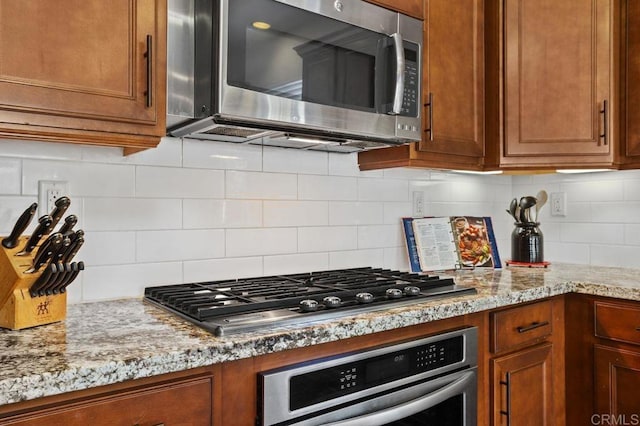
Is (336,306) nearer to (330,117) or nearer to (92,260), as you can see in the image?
(330,117)

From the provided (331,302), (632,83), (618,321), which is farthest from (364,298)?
(632,83)

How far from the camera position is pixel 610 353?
1726mm

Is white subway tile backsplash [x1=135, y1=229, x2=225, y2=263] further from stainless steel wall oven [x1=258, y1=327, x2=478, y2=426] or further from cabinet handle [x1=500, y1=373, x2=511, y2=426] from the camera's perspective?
cabinet handle [x1=500, y1=373, x2=511, y2=426]

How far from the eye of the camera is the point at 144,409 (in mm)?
922

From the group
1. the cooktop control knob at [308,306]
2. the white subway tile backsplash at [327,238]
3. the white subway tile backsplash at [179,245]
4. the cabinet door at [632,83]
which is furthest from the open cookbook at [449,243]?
the cooktop control knob at [308,306]

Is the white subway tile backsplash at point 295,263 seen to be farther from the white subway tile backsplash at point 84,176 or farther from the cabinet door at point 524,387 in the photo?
the cabinet door at point 524,387

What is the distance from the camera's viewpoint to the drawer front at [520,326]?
1.56 metres

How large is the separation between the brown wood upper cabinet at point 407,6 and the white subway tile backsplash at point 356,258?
3.04 ft

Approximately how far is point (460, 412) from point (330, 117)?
956 millimetres

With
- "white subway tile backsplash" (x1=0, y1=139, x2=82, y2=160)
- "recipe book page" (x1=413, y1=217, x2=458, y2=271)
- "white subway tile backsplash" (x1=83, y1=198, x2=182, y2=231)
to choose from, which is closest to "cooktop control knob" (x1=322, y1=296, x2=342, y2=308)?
"white subway tile backsplash" (x1=83, y1=198, x2=182, y2=231)

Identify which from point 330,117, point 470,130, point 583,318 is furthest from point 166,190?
point 583,318

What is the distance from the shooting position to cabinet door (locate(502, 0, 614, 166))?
6.52 ft

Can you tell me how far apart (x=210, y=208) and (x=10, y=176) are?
0.58m

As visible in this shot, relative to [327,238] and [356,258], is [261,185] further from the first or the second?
[356,258]
